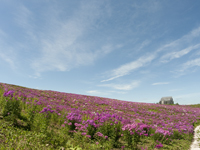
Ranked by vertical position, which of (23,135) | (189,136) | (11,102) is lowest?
(189,136)

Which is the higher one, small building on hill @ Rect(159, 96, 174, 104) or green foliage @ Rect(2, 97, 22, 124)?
small building on hill @ Rect(159, 96, 174, 104)

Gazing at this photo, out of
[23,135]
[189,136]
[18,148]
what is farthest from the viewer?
[189,136]

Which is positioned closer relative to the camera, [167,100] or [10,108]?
[10,108]

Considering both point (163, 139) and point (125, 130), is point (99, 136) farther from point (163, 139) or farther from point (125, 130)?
point (163, 139)

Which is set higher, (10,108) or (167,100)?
(167,100)

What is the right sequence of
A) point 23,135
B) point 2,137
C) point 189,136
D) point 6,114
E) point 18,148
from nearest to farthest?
point 18,148, point 2,137, point 23,135, point 6,114, point 189,136

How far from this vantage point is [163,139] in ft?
27.2

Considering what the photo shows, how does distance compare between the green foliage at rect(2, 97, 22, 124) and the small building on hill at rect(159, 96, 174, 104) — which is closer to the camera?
the green foliage at rect(2, 97, 22, 124)

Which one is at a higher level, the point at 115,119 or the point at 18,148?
the point at 115,119

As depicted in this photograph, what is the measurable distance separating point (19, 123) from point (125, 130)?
5629 mm

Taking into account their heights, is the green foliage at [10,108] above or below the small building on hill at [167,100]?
below

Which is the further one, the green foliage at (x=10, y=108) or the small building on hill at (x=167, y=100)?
the small building on hill at (x=167, y=100)

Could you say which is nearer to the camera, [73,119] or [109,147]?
[109,147]

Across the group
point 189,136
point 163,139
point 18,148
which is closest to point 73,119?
point 18,148
